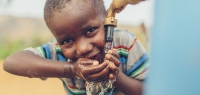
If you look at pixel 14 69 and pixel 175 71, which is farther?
pixel 14 69

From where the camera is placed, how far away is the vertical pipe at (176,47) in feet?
1.78

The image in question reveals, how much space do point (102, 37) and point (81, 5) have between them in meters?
0.10

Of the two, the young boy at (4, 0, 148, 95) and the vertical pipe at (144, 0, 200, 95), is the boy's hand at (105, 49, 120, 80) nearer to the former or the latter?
the young boy at (4, 0, 148, 95)

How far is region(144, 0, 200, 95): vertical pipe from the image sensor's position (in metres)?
0.54

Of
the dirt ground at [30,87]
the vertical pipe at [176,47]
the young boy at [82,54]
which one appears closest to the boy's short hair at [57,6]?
the young boy at [82,54]

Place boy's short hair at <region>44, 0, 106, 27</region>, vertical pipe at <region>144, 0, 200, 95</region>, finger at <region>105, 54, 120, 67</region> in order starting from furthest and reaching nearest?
boy's short hair at <region>44, 0, 106, 27</region>, finger at <region>105, 54, 120, 67</region>, vertical pipe at <region>144, 0, 200, 95</region>

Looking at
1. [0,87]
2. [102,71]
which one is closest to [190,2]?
[102,71]

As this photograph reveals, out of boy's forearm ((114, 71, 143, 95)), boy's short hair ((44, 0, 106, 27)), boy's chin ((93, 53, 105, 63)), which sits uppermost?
boy's short hair ((44, 0, 106, 27))

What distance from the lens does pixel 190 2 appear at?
0.54 meters

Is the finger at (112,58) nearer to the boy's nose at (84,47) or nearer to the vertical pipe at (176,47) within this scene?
the boy's nose at (84,47)

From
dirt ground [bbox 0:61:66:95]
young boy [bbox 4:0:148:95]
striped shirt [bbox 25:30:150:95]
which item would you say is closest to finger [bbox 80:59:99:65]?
young boy [bbox 4:0:148:95]

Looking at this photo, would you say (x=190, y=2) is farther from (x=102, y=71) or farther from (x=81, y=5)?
(x=81, y=5)

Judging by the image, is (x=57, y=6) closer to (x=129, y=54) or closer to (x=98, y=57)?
(x=98, y=57)

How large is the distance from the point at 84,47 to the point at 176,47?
45 centimetres
